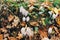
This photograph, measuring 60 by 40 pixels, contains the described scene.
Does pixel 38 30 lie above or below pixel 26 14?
below

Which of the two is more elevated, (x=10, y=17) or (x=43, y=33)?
(x=10, y=17)

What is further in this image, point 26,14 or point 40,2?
point 40,2

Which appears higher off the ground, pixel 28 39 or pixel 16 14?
pixel 16 14

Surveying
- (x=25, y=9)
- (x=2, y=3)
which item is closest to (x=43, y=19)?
(x=25, y=9)

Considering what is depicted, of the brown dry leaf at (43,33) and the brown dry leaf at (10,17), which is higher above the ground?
the brown dry leaf at (10,17)

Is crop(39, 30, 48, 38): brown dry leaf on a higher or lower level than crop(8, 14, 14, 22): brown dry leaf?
lower

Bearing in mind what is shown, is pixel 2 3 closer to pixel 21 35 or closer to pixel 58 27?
pixel 21 35

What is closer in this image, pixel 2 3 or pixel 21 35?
pixel 21 35

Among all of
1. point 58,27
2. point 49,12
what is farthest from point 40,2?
point 58,27

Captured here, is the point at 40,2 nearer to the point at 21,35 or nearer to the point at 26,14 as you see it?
the point at 26,14
